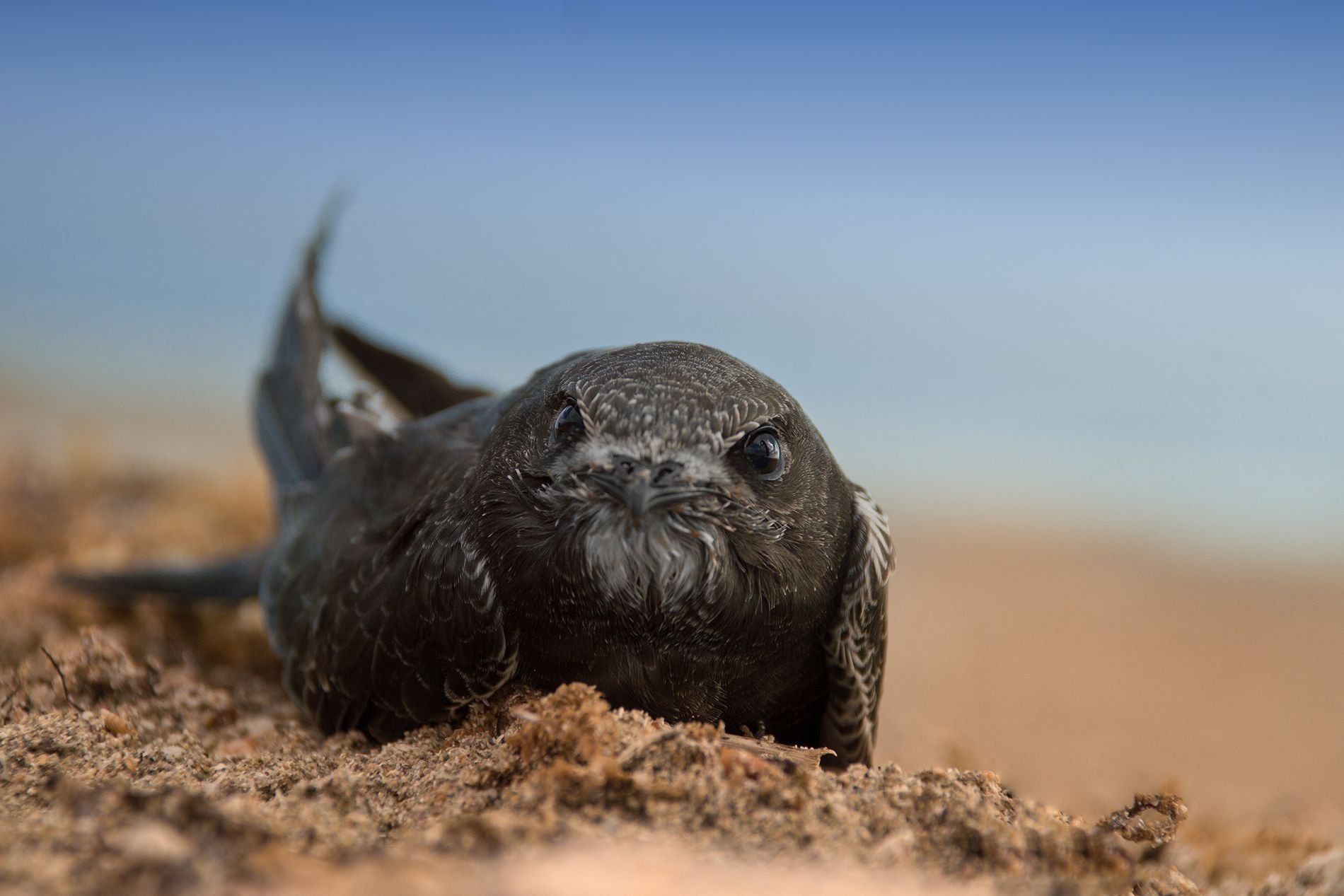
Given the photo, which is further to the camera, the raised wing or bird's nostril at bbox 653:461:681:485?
the raised wing

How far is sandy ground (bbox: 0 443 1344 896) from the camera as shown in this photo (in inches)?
70.2

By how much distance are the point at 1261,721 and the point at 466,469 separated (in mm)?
6803

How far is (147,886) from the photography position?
1.58 m

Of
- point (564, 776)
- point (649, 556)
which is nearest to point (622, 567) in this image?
point (649, 556)

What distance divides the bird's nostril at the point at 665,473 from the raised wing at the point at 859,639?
83 cm

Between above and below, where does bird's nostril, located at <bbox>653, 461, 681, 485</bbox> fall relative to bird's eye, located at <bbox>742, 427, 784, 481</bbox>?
below

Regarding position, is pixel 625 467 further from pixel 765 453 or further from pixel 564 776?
pixel 564 776

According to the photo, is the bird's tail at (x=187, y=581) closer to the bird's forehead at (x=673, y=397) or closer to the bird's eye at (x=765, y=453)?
the bird's forehead at (x=673, y=397)

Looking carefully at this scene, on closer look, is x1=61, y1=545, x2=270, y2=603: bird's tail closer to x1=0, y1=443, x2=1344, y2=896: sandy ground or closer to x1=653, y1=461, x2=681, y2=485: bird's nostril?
x1=0, y1=443, x2=1344, y2=896: sandy ground

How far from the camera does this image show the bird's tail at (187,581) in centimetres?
484

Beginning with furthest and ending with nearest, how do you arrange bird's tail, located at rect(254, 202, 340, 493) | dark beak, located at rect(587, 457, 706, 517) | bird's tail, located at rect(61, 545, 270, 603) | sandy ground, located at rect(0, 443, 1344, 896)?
bird's tail, located at rect(61, 545, 270, 603)
bird's tail, located at rect(254, 202, 340, 493)
dark beak, located at rect(587, 457, 706, 517)
sandy ground, located at rect(0, 443, 1344, 896)

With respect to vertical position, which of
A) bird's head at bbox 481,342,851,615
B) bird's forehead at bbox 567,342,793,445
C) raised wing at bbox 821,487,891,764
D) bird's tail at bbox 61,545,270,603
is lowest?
bird's tail at bbox 61,545,270,603

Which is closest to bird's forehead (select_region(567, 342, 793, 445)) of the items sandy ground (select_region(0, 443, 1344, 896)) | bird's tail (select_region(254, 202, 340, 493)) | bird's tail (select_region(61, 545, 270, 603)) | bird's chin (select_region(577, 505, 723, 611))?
bird's chin (select_region(577, 505, 723, 611))

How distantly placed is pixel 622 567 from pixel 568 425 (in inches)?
16.4
